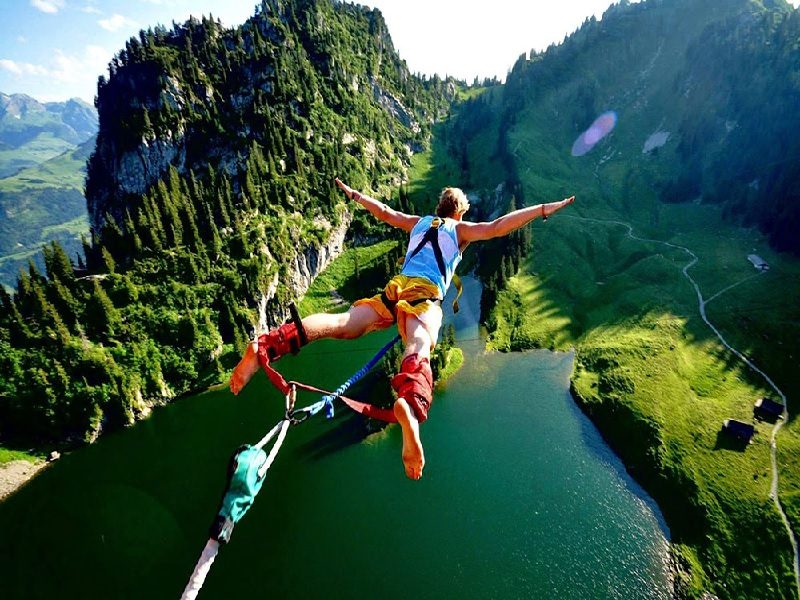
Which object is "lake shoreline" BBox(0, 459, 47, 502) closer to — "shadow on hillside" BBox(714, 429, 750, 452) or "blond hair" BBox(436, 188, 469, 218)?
"blond hair" BBox(436, 188, 469, 218)

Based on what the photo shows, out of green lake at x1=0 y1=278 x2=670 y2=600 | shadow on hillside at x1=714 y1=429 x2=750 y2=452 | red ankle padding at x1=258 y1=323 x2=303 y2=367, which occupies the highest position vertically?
red ankle padding at x1=258 y1=323 x2=303 y2=367

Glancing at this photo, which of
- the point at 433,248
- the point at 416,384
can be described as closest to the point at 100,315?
the point at 433,248

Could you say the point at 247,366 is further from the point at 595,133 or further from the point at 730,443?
the point at 595,133

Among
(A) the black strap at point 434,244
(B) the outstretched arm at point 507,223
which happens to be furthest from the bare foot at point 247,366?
(B) the outstretched arm at point 507,223

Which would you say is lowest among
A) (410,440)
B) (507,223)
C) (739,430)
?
(739,430)

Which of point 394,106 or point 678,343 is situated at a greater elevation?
point 394,106

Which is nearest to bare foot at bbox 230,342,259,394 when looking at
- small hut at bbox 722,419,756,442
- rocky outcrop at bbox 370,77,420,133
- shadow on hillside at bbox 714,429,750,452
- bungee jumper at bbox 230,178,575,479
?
bungee jumper at bbox 230,178,575,479
